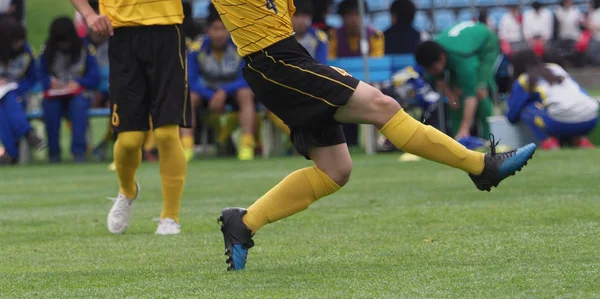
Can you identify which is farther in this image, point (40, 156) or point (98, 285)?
point (40, 156)

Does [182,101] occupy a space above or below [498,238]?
above

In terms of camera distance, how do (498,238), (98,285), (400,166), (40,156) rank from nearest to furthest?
1. (98,285)
2. (498,238)
3. (400,166)
4. (40,156)

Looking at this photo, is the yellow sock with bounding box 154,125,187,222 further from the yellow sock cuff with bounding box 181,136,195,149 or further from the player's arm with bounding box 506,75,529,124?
the player's arm with bounding box 506,75,529,124

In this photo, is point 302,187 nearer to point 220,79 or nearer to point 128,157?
point 128,157

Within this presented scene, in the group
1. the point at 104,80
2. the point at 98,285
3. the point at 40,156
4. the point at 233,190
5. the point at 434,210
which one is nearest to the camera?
the point at 98,285

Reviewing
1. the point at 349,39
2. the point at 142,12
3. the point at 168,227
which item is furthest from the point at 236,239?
the point at 349,39

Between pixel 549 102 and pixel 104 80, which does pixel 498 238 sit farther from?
pixel 104 80

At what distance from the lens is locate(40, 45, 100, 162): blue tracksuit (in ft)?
46.8

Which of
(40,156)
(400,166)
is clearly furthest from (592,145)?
(40,156)

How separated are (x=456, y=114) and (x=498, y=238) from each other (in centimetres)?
850

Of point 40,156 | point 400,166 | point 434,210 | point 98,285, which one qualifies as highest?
point 98,285

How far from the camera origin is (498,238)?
19.9 ft

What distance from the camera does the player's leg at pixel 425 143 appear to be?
5.12 metres

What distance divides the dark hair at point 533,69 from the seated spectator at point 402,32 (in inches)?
89.9
